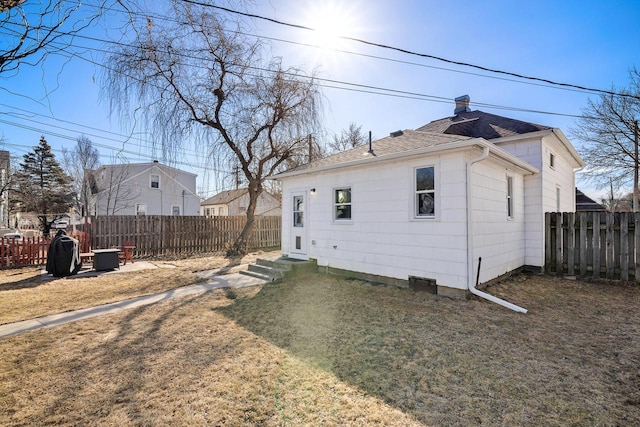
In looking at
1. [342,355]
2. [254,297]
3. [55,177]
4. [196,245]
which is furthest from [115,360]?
[55,177]

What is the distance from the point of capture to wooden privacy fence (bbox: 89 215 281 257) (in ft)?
40.1

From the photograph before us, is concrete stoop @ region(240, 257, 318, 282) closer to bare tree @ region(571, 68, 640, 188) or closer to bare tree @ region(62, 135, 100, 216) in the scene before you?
bare tree @ region(571, 68, 640, 188)

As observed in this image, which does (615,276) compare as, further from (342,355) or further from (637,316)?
(342,355)

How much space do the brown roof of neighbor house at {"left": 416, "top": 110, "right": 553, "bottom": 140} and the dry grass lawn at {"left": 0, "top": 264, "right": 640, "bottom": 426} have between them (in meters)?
5.31

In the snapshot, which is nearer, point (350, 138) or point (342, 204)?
point (342, 204)

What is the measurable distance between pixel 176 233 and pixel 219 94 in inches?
251

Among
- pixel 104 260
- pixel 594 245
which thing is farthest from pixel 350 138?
pixel 104 260

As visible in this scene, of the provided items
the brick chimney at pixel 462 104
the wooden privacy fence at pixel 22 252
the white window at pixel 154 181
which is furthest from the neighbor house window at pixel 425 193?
the white window at pixel 154 181

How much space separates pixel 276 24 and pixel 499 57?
6160 millimetres

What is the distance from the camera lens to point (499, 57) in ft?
26.4

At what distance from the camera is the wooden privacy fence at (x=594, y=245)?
7363 millimetres

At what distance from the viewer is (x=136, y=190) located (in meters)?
23.5

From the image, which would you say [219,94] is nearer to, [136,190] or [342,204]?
[342,204]

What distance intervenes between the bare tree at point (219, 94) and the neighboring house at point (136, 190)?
11.8 m
